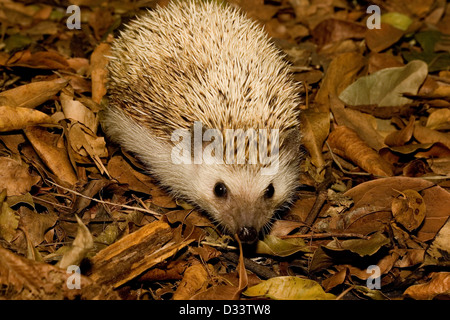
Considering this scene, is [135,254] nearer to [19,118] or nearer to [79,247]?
[79,247]

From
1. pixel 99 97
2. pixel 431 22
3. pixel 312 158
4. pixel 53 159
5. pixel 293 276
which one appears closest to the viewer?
pixel 293 276

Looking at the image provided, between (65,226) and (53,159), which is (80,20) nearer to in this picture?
(53,159)

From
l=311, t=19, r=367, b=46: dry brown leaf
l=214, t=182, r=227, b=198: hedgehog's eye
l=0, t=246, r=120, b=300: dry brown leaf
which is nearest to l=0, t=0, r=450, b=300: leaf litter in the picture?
l=0, t=246, r=120, b=300: dry brown leaf

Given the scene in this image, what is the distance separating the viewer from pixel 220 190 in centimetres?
312

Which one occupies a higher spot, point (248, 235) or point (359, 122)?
point (359, 122)

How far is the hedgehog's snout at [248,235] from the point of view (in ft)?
9.35

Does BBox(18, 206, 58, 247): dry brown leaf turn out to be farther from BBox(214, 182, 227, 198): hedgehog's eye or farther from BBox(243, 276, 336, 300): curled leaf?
BBox(243, 276, 336, 300): curled leaf

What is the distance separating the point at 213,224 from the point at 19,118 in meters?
1.50

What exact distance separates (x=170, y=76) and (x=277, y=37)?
1.91 m

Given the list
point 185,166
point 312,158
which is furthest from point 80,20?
point 312,158

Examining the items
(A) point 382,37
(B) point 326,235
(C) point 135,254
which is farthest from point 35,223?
(A) point 382,37

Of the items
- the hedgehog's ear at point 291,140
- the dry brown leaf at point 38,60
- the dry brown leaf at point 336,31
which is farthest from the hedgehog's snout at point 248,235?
the dry brown leaf at point 336,31

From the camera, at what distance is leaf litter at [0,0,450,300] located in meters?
2.71
